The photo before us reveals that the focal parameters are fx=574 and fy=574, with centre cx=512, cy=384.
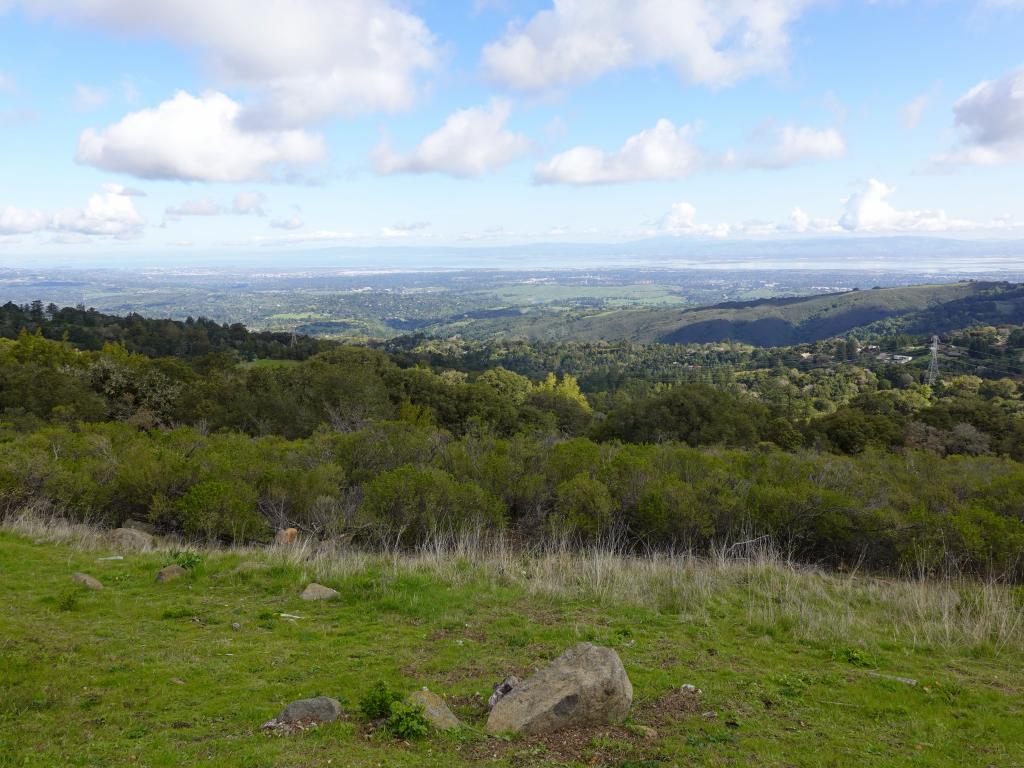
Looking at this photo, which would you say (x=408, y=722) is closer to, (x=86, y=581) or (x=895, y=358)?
(x=86, y=581)

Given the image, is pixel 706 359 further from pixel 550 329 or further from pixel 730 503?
pixel 730 503

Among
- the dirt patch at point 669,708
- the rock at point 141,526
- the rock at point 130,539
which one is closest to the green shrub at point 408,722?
the dirt patch at point 669,708

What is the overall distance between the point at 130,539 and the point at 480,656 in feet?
28.3

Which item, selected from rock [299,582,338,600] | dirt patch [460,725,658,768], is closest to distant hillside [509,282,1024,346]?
rock [299,582,338,600]

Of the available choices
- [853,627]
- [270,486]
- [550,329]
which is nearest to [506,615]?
[853,627]

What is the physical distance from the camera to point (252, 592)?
27.1 ft

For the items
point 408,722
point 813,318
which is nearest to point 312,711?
point 408,722

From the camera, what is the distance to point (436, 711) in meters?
4.59

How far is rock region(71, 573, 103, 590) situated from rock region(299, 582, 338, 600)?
9.35 feet

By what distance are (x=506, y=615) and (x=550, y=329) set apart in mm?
185205

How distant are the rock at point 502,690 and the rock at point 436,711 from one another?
346mm

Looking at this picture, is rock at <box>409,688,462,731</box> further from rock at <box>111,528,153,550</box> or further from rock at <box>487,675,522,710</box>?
rock at <box>111,528,153,550</box>

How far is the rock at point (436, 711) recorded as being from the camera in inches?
176

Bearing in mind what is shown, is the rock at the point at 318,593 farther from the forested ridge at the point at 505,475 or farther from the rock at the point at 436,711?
the rock at the point at 436,711
